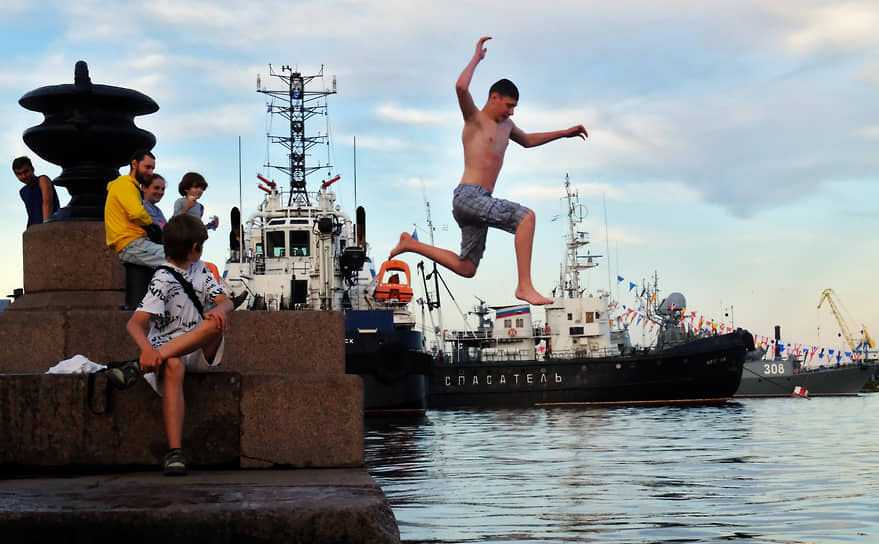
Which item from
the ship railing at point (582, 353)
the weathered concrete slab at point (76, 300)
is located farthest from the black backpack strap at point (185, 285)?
the ship railing at point (582, 353)

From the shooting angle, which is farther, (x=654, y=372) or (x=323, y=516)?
(x=654, y=372)

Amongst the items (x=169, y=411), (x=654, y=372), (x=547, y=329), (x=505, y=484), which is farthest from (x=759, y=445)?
(x=547, y=329)

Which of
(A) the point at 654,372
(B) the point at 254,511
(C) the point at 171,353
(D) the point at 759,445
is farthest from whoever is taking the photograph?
(A) the point at 654,372

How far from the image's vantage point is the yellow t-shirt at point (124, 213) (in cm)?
746

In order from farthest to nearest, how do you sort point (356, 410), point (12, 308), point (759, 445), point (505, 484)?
point (759, 445), point (505, 484), point (12, 308), point (356, 410)

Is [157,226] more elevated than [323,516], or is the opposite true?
[157,226]

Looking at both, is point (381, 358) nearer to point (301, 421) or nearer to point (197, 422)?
point (301, 421)

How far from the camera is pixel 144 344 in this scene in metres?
5.94

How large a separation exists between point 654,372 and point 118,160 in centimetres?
5211

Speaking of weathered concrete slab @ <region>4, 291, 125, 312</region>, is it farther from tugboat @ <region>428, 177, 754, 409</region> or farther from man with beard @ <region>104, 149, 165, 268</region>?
tugboat @ <region>428, 177, 754, 409</region>

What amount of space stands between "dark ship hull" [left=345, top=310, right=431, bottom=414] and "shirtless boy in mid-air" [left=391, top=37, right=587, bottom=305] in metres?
29.9

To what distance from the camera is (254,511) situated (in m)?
4.86

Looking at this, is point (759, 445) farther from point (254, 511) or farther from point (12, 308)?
point (254, 511)

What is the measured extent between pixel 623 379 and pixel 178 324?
54.0 meters
